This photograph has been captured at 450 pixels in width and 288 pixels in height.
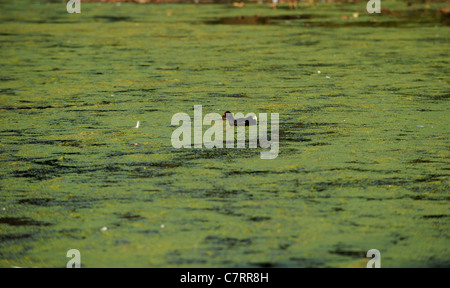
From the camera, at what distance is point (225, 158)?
139 inches

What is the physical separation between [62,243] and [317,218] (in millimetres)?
850

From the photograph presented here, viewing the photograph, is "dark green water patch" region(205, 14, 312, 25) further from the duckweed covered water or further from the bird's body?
the bird's body

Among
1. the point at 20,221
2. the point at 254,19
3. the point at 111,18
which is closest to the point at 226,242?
the point at 20,221

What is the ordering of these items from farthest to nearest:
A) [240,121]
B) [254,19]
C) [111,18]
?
[111,18]
[254,19]
[240,121]

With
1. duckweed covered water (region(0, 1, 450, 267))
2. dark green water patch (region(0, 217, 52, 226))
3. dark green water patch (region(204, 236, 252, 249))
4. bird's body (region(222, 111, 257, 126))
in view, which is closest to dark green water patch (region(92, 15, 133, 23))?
duckweed covered water (region(0, 1, 450, 267))

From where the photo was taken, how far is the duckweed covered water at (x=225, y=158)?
2.51 meters

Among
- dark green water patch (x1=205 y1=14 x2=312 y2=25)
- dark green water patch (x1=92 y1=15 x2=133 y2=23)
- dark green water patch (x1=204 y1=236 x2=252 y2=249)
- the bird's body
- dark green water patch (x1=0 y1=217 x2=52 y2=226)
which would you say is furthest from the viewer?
dark green water patch (x1=92 y1=15 x2=133 y2=23)

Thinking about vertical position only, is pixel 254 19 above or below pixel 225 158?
above

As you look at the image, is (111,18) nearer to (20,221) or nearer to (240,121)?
(240,121)

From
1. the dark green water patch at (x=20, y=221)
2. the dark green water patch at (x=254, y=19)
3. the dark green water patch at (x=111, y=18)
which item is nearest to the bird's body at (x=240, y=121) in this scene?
the dark green water patch at (x=20, y=221)

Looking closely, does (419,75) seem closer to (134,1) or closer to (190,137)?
(190,137)

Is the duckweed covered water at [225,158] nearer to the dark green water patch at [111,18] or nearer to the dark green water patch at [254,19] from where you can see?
the dark green water patch at [254,19]

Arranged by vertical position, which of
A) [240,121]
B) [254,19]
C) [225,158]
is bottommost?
[225,158]

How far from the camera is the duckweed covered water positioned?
2.51m
